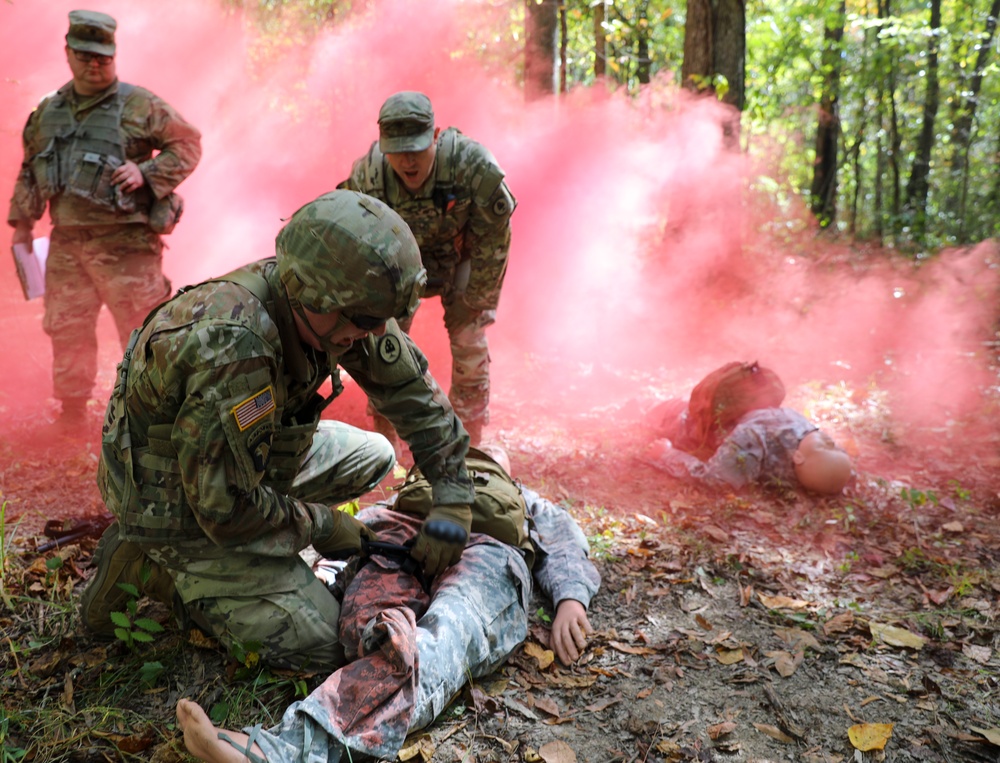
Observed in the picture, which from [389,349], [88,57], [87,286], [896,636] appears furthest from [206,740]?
[88,57]

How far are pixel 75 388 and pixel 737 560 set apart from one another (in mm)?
4333

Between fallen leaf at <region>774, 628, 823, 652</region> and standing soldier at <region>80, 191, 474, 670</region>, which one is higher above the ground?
standing soldier at <region>80, 191, 474, 670</region>

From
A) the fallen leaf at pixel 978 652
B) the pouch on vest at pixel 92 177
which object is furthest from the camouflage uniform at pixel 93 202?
the fallen leaf at pixel 978 652

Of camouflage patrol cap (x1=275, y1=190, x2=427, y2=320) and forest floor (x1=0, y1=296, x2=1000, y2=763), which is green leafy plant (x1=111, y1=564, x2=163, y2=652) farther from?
camouflage patrol cap (x1=275, y1=190, x2=427, y2=320)

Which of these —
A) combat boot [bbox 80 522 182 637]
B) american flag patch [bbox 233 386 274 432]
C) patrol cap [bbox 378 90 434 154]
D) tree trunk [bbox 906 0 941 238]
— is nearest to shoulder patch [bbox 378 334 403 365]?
american flag patch [bbox 233 386 274 432]

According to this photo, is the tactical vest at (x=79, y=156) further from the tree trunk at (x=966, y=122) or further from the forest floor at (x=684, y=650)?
the tree trunk at (x=966, y=122)

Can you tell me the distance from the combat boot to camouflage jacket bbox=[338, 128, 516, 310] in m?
2.43

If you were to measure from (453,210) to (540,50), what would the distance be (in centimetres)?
487

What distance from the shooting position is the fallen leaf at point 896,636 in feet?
9.41

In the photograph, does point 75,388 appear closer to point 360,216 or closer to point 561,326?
point 360,216

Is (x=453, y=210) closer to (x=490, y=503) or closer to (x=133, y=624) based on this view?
(x=490, y=503)

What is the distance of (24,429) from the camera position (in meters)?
5.07

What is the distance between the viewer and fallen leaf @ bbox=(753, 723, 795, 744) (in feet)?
7.75

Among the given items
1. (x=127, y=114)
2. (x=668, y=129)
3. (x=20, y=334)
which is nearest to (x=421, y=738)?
(x=127, y=114)
